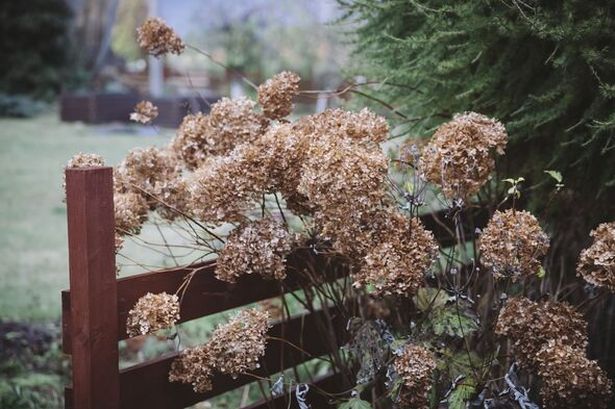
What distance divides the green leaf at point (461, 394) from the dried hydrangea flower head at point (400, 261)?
295 millimetres

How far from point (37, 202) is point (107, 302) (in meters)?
6.18

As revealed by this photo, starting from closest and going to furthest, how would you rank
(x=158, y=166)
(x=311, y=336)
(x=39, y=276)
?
(x=158, y=166), (x=311, y=336), (x=39, y=276)

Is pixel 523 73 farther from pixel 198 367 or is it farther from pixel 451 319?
pixel 198 367

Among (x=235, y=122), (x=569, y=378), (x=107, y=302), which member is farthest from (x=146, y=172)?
(x=569, y=378)

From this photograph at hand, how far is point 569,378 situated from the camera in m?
1.68

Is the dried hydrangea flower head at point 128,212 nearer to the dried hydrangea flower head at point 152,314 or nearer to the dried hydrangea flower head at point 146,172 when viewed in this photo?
the dried hydrangea flower head at point 146,172

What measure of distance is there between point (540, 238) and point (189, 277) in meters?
0.98

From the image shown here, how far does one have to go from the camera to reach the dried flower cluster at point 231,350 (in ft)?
5.81

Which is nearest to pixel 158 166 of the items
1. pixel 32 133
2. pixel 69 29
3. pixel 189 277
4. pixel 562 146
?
pixel 189 277

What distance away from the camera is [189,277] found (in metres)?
1.96

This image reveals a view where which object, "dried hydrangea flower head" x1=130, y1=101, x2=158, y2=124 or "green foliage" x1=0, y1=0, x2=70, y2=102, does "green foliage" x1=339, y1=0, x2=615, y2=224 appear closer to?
"dried hydrangea flower head" x1=130, y1=101, x2=158, y2=124

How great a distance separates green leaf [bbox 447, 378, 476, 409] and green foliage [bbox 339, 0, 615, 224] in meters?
0.79

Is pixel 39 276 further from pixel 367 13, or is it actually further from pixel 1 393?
pixel 367 13

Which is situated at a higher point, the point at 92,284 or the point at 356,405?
the point at 92,284
